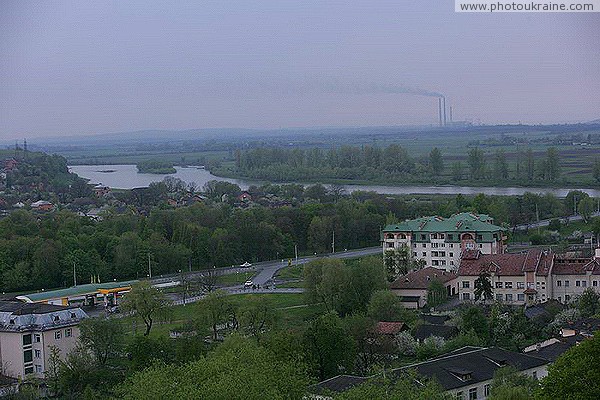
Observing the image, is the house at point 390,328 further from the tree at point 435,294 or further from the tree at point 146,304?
the tree at point 146,304

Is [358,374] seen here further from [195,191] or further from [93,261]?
[195,191]

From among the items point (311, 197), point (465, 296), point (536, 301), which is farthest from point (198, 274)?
point (311, 197)

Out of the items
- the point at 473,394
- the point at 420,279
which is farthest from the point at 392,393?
the point at 420,279

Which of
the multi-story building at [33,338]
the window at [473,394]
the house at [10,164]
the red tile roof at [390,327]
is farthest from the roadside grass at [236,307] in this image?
the house at [10,164]

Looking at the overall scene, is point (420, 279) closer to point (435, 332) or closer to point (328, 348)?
point (435, 332)

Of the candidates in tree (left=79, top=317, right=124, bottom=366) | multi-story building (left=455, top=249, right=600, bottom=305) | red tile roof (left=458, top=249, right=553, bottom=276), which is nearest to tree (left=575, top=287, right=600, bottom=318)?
multi-story building (left=455, top=249, right=600, bottom=305)

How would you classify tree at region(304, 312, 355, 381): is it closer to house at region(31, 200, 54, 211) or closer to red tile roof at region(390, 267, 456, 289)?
red tile roof at region(390, 267, 456, 289)
